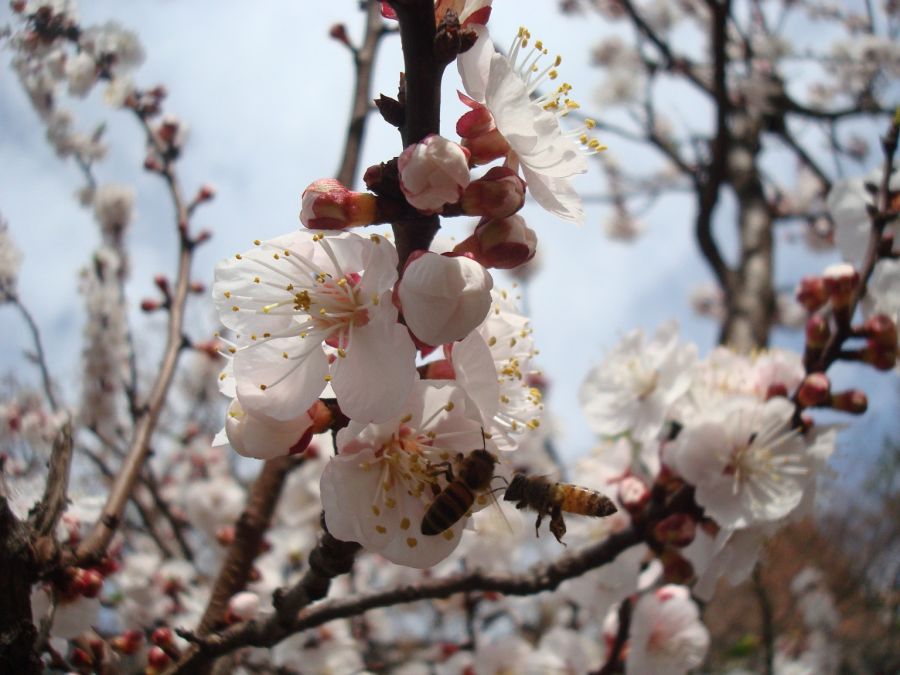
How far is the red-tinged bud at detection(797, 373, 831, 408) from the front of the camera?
64.6 inches

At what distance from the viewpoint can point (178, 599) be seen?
3.25m

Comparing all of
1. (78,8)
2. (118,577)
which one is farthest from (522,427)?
(118,577)

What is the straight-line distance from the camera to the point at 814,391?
5.39 feet

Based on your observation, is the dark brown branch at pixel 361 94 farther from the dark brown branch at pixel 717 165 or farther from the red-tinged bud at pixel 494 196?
the dark brown branch at pixel 717 165

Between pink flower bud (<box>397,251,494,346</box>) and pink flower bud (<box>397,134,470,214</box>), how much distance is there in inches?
3.0

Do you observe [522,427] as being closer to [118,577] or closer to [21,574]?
[21,574]

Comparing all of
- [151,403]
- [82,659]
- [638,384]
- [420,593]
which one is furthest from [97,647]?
[638,384]

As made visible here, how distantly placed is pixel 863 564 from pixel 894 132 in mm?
5963

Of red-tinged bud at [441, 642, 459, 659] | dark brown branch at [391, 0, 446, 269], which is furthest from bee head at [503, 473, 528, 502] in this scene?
red-tinged bud at [441, 642, 459, 659]

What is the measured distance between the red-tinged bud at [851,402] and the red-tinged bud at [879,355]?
0.28ft

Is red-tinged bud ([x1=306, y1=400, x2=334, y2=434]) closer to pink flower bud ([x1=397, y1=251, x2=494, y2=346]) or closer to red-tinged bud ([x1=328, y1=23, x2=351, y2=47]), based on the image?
pink flower bud ([x1=397, y1=251, x2=494, y2=346])

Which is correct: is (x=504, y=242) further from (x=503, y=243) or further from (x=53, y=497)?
(x=53, y=497)

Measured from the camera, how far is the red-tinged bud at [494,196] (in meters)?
0.91

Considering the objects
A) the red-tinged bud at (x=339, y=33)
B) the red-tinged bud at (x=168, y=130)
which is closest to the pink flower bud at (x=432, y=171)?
the red-tinged bud at (x=339, y=33)
